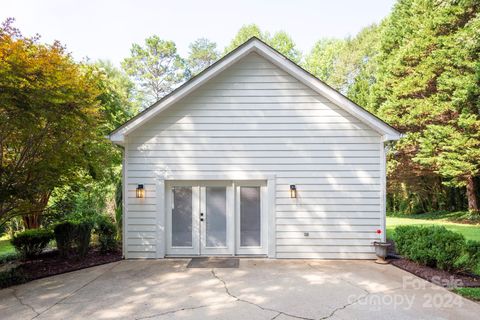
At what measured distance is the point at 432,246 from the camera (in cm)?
638

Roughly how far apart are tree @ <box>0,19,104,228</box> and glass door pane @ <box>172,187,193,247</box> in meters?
2.51

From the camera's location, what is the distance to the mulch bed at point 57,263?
6.61 meters

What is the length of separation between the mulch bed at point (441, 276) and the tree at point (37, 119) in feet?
26.1

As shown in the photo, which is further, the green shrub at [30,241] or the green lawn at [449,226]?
the green lawn at [449,226]

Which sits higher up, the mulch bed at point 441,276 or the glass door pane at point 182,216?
the glass door pane at point 182,216

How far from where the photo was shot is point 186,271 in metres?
6.58

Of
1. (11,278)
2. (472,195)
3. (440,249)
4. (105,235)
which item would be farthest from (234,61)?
(472,195)

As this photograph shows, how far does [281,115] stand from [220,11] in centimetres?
958

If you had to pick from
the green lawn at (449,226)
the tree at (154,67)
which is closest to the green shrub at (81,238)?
the green lawn at (449,226)

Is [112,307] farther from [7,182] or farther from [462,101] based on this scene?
[462,101]

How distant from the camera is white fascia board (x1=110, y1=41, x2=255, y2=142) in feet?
24.6

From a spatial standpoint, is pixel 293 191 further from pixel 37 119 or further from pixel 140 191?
Result: pixel 37 119

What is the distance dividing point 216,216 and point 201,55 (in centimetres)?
2723

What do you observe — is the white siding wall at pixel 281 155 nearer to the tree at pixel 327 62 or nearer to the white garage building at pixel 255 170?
the white garage building at pixel 255 170
